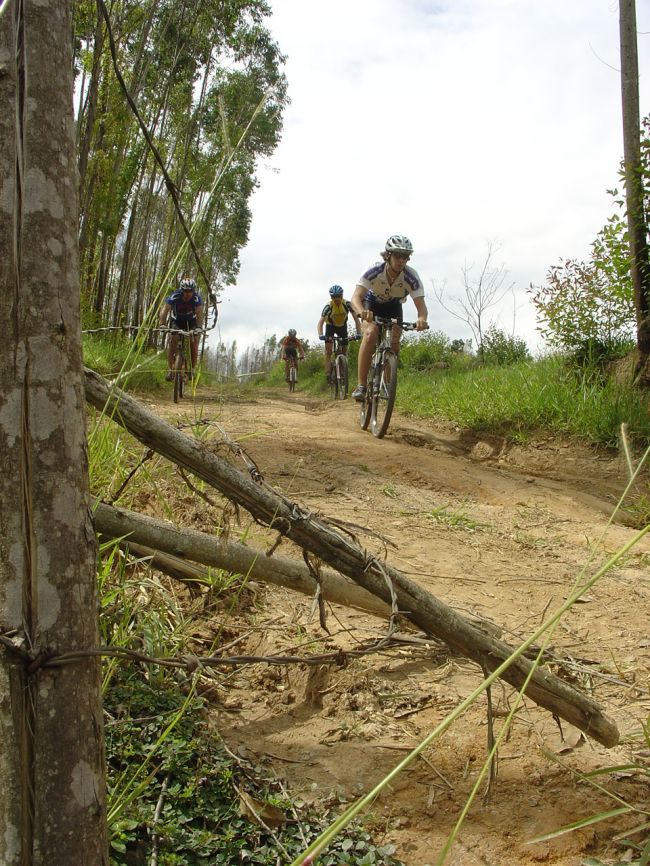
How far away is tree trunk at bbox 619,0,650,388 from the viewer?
5.93m

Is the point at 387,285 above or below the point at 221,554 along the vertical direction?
above

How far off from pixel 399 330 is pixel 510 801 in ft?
17.1

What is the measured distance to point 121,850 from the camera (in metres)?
1.30

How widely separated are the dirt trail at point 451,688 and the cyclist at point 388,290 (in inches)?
100

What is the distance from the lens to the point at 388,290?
6.37 m

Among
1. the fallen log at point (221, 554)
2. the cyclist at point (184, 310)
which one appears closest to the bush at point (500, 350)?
the cyclist at point (184, 310)

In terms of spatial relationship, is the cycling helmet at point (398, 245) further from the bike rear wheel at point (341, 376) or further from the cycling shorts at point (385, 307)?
the bike rear wheel at point (341, 376)

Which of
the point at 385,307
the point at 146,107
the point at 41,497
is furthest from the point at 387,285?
the point at 146,107

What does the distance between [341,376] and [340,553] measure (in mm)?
10060

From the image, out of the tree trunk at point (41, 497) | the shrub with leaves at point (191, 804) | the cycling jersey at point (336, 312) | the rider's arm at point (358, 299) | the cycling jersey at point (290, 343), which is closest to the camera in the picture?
the tree trunk at point (41, 497)

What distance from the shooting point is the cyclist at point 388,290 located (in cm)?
625

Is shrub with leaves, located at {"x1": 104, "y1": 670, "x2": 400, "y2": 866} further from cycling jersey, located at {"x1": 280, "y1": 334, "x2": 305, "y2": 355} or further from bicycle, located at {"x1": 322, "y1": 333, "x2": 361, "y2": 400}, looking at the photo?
cycling jersey, located at {"x1": 280, "y1": 334, "x2": 305, "y2": 355}

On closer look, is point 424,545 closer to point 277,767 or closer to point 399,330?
point 277,767

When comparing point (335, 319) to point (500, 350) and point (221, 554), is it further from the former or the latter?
point (221, 554)
